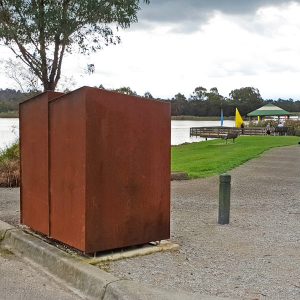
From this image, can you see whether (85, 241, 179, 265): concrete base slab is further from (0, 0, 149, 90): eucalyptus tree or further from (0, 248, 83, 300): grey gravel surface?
(0, 0, 149, 90): eucalyptus tree

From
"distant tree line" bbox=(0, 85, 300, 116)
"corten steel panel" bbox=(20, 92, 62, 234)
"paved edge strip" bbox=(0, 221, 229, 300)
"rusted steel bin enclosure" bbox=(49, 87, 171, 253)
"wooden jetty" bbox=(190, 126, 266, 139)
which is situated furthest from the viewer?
"distant tree line" bbox=(0, 85, 300, 116)

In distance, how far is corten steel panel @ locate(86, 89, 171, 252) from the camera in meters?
5.29

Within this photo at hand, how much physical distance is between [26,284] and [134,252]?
3.91ft

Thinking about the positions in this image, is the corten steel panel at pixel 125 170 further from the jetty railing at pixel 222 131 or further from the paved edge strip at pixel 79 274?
the jetty railing at pixel 222 131

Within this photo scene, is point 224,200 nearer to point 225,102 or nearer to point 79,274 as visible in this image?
point 79,274

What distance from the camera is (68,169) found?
556 centimetres

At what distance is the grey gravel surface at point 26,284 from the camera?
472 cm

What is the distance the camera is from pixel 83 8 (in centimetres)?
1232

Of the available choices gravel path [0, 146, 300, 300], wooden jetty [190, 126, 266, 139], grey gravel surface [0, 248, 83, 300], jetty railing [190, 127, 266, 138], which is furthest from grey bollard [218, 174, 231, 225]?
jetty railing [190, 127, 266, 138]

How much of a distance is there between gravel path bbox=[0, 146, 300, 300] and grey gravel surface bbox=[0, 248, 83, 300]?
1.76ft

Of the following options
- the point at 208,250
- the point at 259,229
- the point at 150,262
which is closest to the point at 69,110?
the point at 150,262

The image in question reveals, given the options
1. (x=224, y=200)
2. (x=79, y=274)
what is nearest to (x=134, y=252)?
(x=79, y=274)

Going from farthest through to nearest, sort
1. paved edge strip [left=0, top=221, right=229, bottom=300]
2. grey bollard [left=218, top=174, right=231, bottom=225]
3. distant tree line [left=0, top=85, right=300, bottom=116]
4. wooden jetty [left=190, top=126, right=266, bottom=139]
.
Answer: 1. distant tree line [left=0, top=85, right=300, bottom=116]
2. wooden jetty [left=190, top=126, right=266, bottom=139]
3. grey bollard [left=218, top=174, right=231, bottom=225]
4. paved edge strip [left=0, top=221, right=229, bottom=300]

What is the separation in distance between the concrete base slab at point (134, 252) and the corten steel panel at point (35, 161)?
100 cm
